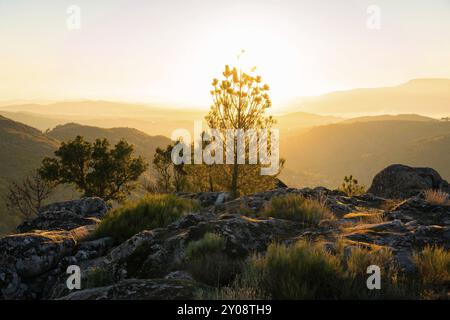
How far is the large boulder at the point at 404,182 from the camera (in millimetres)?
19016

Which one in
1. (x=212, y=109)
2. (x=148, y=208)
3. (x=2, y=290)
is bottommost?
(x=2, y=290)

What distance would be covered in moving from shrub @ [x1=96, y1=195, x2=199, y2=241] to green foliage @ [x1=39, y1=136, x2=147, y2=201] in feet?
87.1

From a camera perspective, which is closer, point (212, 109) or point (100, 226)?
point (100, 226)

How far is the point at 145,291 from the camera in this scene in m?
5.19

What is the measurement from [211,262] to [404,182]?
51.3 ft

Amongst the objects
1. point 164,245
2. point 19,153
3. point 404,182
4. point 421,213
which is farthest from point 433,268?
point 19,153

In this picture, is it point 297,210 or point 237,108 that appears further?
point 237,108

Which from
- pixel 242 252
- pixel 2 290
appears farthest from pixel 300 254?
pixel 2 290

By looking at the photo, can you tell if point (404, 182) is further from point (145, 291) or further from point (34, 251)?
point (145, 291)

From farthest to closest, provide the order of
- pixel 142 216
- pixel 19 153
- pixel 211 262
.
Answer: pixel 19 153
pixel 142 216
pixel 211 262

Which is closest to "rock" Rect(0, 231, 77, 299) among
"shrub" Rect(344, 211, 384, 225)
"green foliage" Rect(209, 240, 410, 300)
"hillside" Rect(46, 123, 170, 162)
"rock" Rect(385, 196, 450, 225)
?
"green foliage" Rect(209, 240, 410, 300)
